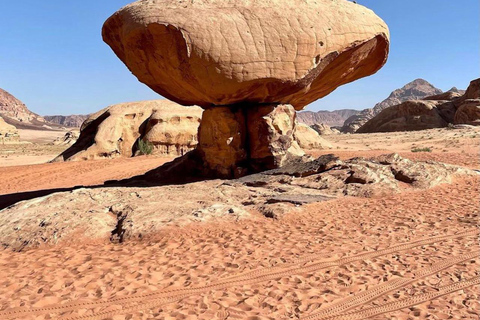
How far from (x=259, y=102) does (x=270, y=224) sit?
3.88 m

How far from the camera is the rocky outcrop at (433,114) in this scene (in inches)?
1071

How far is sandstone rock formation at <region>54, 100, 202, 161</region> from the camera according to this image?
15.9m

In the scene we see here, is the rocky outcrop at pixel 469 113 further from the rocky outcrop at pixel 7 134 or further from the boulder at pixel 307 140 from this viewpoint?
the rocky outcrop at pixel 7 134

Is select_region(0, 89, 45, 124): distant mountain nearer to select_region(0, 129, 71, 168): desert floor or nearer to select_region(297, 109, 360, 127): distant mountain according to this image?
select_region(0, 129, 71, 168): desert floor

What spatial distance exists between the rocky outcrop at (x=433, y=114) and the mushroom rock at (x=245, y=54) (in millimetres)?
22792

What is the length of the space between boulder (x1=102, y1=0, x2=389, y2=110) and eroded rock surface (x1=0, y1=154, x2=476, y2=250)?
6.94 feet

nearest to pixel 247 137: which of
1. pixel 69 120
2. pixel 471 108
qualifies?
pixel 471 108

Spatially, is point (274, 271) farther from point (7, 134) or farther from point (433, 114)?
point (7, 134)

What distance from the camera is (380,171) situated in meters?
8.18

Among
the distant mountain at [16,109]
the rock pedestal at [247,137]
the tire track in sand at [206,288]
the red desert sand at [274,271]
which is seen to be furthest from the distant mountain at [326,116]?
the tire track in sand at [206,288]

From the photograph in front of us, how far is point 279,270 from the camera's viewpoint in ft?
14.1

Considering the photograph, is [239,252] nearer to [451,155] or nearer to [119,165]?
[119,165]

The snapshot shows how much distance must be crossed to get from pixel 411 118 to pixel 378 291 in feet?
99.2

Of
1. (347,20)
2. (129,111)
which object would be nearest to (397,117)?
(129,111)
